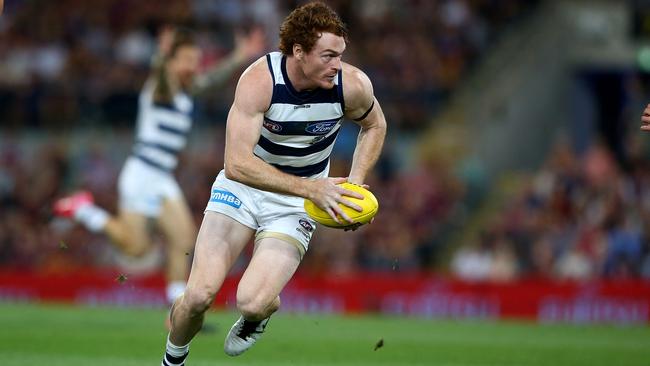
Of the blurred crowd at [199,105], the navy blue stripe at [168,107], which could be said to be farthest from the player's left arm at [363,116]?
the blurred crowd at [199,105]

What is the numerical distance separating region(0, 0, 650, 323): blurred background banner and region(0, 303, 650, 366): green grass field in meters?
1.71

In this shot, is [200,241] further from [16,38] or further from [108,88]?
[16,38]

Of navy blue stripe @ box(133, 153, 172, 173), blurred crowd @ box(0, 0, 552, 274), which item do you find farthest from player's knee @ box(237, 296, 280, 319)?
blurred crowd @ box(0, 0, 552, 274)

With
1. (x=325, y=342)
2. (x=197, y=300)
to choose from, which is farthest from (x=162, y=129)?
(x=197, y=300)

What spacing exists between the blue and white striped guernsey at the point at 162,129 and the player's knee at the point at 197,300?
17.2ft

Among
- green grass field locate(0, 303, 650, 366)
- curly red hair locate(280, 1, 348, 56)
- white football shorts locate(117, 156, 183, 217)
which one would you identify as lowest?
green grass field locate(0, 303, 650, 366)

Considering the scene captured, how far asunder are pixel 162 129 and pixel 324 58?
5.41 meters

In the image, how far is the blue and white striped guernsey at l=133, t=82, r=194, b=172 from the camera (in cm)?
1308

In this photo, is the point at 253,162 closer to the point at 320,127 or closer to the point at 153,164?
the point at 320,127

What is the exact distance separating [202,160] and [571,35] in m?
7.04

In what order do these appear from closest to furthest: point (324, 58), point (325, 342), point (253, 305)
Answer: point (324, 58)
point (253, 305)
point (325, 342)

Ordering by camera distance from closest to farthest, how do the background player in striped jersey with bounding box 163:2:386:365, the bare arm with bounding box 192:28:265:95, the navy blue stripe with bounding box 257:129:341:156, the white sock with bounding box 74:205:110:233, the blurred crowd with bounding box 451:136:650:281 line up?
1. the background player in striped jersey with bounding box 163:2:386:365
2. the navy blue stripe with bounding box 257:129:341:156
3. the bare arm with bounding box 192:28:265:95
4. the white sock with bounding box 74:205:110:233
5. the blurred crowd with bounding box 451:136:650:281

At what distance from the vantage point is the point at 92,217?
13922 mm

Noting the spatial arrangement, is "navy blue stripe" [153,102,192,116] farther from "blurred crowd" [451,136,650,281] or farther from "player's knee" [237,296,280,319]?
"blurred crowd" [451,136,650,281]
